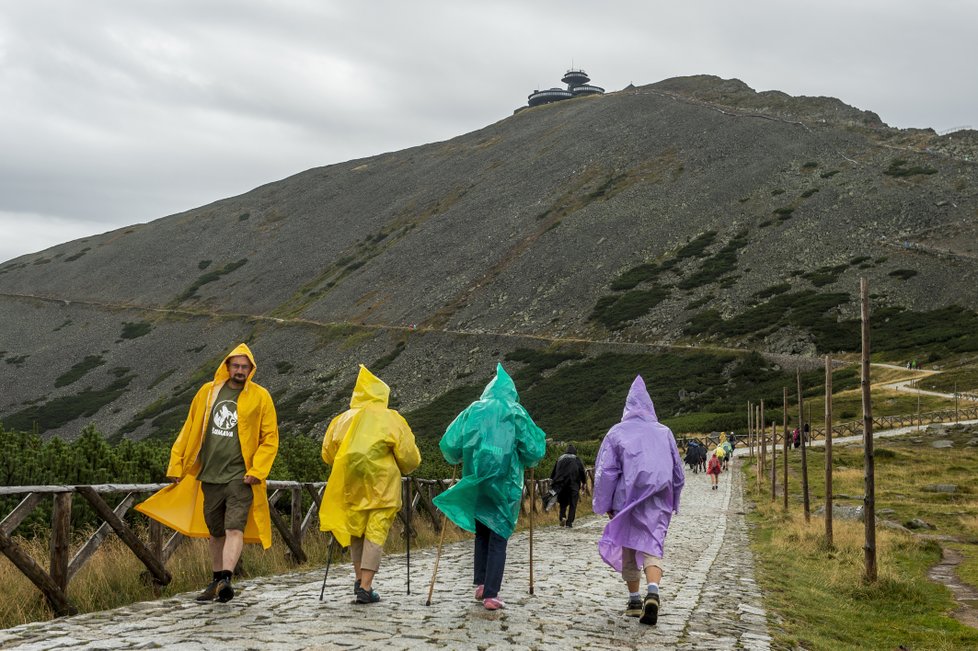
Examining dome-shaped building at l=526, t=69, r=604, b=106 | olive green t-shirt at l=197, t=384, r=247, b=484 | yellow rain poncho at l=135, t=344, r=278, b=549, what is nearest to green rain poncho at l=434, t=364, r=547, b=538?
yellow rain poncho at l=135, t=344, r=278, b=549

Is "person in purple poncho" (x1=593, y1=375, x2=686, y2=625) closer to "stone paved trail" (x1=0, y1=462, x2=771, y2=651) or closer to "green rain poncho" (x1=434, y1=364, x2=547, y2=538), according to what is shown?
"stone paved trail" (x1=0, y1=462, x2=771, y2=651)

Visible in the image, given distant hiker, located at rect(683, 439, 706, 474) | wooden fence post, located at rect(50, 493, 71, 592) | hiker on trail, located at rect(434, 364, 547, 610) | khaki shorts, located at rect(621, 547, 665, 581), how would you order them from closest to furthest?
1. wooden fence post, located at rect(50, 493, 71, 592)
2. hiker on trail, located at rect(434, 364, 547, 610)
3. khaki shorts, located at rect(621, 547, 665, 581)
4. distant hiker, located at rect(683, 439, 706, 474)

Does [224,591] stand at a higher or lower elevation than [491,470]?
lower

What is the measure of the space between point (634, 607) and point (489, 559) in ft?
4.19

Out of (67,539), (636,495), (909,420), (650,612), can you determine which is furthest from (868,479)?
(909,420)

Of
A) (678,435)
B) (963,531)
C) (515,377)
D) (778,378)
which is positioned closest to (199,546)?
(963,531)

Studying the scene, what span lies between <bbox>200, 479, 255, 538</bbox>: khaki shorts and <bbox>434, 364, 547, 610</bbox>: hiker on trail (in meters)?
1.53

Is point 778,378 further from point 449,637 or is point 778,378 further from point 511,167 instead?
point 511,167

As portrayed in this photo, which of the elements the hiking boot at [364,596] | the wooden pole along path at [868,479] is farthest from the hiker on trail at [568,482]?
the hiking boot at [364,596]

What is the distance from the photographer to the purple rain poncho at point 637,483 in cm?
791

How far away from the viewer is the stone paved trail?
5855 millimetres

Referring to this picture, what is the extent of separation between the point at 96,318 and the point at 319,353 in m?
39.8

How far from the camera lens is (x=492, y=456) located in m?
7.76

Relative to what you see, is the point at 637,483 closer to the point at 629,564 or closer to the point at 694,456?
the point at 629,564
